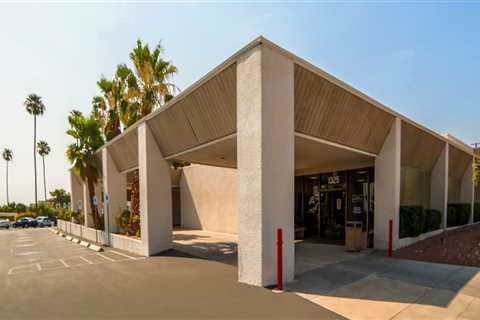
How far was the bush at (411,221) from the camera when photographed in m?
10.4

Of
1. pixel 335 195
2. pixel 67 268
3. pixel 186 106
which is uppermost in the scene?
pixel 186 106

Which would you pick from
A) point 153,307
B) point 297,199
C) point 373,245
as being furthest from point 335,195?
point 153,307

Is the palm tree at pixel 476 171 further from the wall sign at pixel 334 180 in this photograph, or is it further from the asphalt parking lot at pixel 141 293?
the asphalt parking lot at pixel 141 293

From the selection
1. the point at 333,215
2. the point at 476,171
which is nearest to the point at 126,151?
the point at 333,215

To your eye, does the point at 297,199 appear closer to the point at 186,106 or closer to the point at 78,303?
the point at 186,106

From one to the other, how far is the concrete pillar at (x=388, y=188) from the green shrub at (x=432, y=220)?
3.27m

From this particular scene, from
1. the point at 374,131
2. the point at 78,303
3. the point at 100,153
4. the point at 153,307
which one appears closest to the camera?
the point at 153,307

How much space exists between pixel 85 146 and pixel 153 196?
30.0 feet

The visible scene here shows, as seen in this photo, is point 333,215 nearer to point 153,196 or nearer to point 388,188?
point 388,188

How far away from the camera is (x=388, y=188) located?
10.2 meters

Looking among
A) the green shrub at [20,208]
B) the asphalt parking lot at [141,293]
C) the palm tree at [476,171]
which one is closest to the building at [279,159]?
the palm tree at [476,171]

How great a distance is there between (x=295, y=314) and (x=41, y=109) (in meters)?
55.8

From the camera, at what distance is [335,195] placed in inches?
527

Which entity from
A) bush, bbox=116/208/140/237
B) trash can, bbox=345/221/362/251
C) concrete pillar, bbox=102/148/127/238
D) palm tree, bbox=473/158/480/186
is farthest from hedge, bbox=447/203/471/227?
concrete pillar, bbox=102/148/127/238
